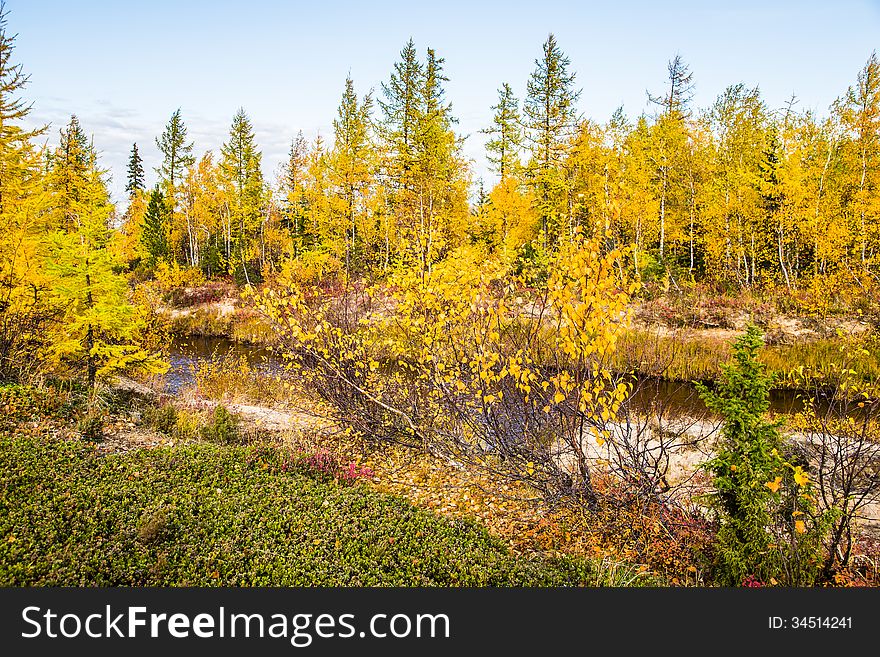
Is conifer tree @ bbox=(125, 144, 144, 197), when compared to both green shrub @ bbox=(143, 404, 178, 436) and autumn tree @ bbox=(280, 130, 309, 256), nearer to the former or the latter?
autumn tree @ bbox=(280, 130, 309, 256)

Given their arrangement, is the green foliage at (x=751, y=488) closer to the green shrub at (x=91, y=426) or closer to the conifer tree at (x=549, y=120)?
the green shrub at (x=91, y=426)

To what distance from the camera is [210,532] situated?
521 centimetres

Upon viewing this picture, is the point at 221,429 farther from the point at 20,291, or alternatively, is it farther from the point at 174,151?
the point at 174,151

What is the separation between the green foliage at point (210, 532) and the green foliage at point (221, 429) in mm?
1888

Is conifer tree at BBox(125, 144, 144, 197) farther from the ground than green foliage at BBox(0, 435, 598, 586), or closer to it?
farther from the ground

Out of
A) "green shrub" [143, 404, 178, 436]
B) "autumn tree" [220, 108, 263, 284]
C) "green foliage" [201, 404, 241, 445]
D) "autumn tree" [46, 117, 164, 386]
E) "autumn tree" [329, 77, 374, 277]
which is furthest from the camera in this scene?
"autumn tree" [220, 108, 263, 284]

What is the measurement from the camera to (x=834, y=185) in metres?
20.8

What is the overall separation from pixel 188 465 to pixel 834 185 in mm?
26409

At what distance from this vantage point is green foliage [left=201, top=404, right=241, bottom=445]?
8844mm

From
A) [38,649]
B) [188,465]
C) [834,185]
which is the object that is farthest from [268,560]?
[834,185]

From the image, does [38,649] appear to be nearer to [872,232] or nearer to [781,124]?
[872,232]

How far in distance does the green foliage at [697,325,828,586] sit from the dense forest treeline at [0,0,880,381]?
939 centimetres

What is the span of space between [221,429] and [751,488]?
8.51 meters

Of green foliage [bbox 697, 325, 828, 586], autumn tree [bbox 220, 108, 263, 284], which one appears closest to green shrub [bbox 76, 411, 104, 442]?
green foliage [bbox 697, 325, 828, 586]
